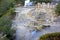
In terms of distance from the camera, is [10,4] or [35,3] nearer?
[10,4]

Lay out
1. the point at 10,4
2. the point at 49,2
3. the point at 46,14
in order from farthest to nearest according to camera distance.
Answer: the point at 49,2 → the point at 10,4 → the point at 46,14

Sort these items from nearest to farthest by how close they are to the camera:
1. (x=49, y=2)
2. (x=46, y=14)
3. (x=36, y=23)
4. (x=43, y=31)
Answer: (x=43, y=31) < (x=36, y=23) < (x=46, y=14) < (x=49, y=2)

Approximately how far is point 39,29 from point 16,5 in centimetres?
235

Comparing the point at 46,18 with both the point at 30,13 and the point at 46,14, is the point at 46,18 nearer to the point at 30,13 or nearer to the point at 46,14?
the point at 46,14

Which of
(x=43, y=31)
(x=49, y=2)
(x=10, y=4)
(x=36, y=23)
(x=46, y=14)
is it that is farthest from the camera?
(x=49, y=2)

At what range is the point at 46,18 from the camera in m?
6.30

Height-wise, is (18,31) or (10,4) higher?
(10,4)

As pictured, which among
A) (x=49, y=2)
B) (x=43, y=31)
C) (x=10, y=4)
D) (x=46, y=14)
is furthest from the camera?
(x=49, y=2)

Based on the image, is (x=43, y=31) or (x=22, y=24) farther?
(x=22, y=24)

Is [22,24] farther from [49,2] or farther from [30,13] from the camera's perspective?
[49,2]

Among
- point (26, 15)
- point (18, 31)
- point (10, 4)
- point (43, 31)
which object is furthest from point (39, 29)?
point (10, 4)

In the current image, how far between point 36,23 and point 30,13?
753mm

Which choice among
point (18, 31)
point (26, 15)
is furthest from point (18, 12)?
point (18, 31)

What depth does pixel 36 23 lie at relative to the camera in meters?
6.01
